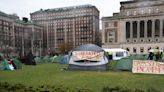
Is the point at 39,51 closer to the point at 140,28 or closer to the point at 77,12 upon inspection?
the point at 77,12

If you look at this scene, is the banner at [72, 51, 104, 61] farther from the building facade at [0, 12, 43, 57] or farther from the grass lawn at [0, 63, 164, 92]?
the building facade at [0, 12, 43, 57]

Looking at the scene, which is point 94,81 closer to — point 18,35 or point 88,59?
point 88,59

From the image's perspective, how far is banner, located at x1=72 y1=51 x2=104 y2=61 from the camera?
24.8 metres

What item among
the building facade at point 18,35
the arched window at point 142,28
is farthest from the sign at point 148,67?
the arched window at point 142,28

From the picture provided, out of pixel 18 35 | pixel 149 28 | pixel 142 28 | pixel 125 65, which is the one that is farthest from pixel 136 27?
pixel 125 65

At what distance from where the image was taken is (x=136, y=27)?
97.1 metres

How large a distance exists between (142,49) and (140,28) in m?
8.23

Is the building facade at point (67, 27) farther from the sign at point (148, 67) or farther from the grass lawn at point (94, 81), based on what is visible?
the grass lawn at point (94, 81)

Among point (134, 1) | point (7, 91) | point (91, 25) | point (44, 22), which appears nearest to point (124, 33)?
point (134, 1)

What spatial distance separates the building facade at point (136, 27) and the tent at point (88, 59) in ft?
226

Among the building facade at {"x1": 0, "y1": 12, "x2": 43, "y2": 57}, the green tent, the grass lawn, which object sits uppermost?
the building facade at {"x1": 0, "y1": 12, "x2": 43, "y2": 57}

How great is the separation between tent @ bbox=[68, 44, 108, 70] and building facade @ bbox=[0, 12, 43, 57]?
6354cm

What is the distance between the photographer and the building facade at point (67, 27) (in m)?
142

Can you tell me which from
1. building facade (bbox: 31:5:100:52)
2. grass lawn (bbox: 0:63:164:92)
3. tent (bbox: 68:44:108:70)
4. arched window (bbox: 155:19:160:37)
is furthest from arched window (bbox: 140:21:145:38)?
grass lawn (bbox: 0:63:164:92)
